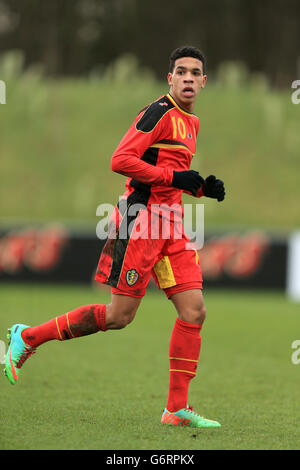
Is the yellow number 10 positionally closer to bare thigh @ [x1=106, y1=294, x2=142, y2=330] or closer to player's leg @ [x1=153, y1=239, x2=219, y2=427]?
player's leg @ [x1=153, y1=239, x2=219, y2=427]

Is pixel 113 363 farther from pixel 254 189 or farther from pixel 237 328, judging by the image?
pixel 254 189

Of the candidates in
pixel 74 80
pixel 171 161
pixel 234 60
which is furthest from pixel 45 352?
pixel 234 60

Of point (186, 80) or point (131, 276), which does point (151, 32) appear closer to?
point (186, 80)

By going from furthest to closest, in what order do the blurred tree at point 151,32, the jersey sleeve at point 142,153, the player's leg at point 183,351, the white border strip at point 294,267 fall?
1. the blurred tree at point 151,32
2. the white border strip at point 294,267
3. the player's leg at point 183,351
4. the jersey sleeve at point 142,153

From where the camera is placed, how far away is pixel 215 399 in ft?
19.9

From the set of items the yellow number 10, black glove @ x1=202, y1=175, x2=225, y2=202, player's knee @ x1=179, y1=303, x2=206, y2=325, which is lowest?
player's knee @ x1=179, y1=303, x2=206, y2=325

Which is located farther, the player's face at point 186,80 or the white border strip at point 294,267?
the white border strip at point 294,267

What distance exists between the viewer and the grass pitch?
15.0ft

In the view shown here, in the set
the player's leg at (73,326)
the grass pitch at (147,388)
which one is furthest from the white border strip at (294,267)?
the player's leg at (73,326)

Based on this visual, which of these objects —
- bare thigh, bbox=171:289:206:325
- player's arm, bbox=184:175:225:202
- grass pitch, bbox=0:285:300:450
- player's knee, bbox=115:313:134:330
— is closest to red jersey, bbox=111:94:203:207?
player's arm, bbox=184:175:225:202

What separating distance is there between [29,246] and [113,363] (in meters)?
7.64

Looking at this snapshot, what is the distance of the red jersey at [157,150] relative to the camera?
5.03m

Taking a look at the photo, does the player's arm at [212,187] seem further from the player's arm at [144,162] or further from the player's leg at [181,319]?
the player's leg at [181,319]
